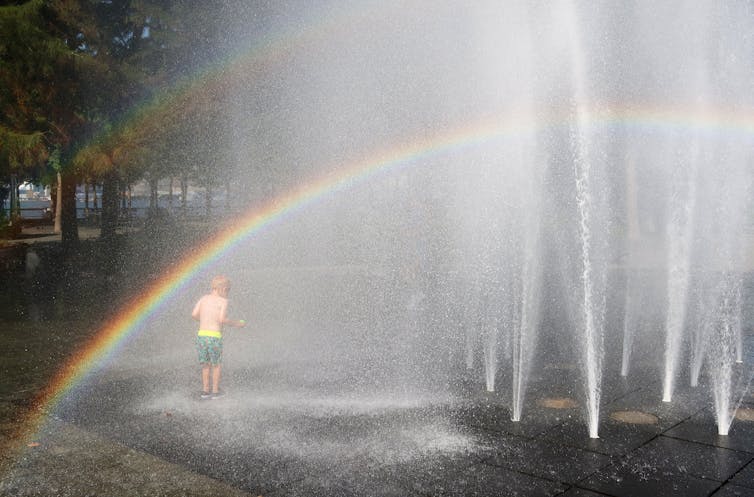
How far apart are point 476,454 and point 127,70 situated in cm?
2046

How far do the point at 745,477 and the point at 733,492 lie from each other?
0.35 meters

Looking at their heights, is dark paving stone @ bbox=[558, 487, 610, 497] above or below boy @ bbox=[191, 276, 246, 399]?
below

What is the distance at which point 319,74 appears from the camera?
81.0 feet

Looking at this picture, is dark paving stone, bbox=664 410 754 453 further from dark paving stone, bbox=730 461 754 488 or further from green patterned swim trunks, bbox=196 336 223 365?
green patterned swim trunks, bbox=196 336 223 365

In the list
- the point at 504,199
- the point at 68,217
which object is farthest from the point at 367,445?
the point at 68,217

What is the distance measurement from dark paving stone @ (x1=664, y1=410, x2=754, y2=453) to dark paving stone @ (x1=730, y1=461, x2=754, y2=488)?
472mm

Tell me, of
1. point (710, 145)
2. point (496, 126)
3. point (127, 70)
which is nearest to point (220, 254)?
point (127, 70)

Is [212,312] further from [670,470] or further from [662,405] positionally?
[662,405]

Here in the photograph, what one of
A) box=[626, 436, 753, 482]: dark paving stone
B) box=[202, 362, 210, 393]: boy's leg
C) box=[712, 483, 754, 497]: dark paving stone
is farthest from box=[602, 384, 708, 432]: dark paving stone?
box=[202, 362, 210, 393]: boy's leg

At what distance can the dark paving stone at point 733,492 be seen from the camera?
4.52 metres

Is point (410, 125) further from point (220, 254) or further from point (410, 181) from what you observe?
point (220, 254)

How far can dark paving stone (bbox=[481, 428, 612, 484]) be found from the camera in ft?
16.3

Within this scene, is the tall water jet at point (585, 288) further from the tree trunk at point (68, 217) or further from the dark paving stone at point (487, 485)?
the tree trunk at point (68, 217)

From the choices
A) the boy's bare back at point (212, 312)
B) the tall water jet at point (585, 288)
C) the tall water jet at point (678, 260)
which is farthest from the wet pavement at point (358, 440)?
the tall water jet at point (678, 260)
